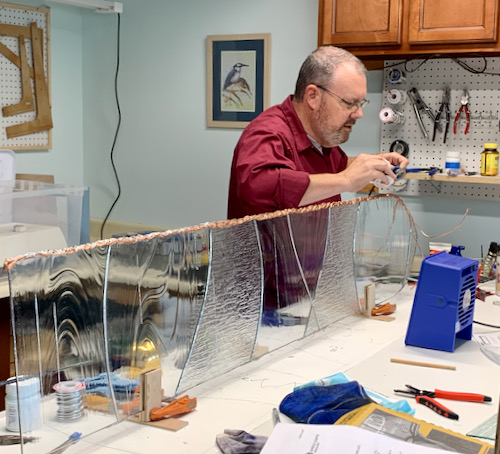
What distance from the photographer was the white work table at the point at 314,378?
49.5 inches

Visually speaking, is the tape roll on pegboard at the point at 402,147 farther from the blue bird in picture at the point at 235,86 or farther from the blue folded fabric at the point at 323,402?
the blue folded fabric at the point at 323,402

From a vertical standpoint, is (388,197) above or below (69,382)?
above

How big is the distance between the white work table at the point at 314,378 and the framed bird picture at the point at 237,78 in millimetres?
1857

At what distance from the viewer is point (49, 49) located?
401 centimetres

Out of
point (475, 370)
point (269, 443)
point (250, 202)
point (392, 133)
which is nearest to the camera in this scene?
point (269, 443)

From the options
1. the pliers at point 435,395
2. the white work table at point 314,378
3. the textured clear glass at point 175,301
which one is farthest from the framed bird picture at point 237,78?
the pliers at point 435,395

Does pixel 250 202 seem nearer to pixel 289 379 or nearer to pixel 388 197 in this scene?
pixel 388 197

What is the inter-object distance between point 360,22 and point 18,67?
6.28 ft

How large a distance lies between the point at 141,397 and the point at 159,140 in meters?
2.85

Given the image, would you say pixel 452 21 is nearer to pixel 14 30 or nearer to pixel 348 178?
pixel 348 178

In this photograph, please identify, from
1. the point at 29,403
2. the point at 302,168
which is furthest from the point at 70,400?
the point at 302,168

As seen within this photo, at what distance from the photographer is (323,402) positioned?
1.35 metres

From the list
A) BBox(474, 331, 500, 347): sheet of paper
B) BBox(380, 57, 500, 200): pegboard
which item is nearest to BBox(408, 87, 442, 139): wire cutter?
BBox(380, 57, 500, 200): pegboard

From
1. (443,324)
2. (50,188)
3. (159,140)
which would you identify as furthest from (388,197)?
(159,140)
